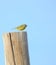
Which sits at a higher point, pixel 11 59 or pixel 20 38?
pixel 20 38

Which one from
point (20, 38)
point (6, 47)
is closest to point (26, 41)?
point (20, 38)

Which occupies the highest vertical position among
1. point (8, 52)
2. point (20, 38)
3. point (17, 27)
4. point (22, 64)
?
point (17, 27)

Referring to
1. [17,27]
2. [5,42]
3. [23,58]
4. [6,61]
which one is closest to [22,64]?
[23,58]

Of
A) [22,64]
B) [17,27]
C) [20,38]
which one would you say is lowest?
[22,64]

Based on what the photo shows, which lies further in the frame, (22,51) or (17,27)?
(17,27)

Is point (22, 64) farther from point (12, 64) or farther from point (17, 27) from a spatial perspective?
point (17, 27)

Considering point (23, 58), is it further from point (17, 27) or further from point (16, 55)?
point (17, 27)
